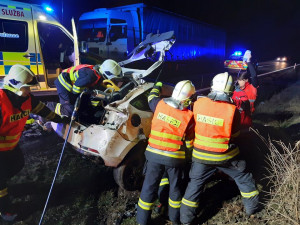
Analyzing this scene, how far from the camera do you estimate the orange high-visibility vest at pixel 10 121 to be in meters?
2.60

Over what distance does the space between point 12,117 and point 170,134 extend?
70.4 inches

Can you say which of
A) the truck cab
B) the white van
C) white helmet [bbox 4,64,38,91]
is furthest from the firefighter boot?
the truck cab

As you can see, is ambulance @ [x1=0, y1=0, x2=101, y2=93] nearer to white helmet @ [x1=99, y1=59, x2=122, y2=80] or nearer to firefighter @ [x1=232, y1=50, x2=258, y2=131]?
Result: white helmet @ [x1=99, y1=59, x2=122, y2=80]

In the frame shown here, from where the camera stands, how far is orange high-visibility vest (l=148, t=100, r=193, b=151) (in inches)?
104

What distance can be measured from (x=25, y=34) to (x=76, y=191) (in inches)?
144

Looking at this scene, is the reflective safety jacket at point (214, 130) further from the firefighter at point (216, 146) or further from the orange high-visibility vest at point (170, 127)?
the orange high-visibility vest at point (170, 127)

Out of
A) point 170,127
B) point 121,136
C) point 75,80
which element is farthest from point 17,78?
point 170,127

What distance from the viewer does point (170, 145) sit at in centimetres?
265

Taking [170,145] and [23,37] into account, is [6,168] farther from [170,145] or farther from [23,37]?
[23,37]

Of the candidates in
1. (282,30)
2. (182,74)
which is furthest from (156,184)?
(282,30)

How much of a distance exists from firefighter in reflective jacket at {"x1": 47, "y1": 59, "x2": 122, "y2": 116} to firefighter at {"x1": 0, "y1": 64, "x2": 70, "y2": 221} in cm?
70

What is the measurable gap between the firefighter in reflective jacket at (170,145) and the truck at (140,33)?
12.4 ft

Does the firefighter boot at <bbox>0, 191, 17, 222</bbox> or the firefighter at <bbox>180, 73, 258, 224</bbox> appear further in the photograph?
the firefighter boot at <bbox>0, 191, 17, 222</bbox>

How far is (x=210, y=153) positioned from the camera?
8.69 feet
